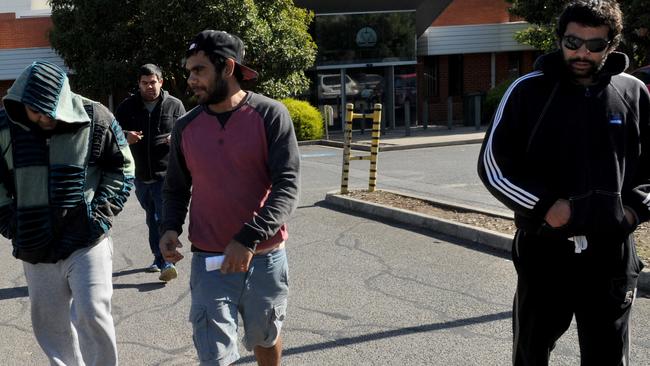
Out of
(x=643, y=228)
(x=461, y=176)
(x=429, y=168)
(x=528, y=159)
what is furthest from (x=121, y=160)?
(x=429, y=168)

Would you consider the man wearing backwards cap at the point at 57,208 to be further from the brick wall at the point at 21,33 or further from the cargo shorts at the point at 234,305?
the brick wall at the point at 21,33

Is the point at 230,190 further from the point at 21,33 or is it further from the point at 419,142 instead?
the point at 21,33

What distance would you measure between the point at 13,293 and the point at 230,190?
4.02 meters

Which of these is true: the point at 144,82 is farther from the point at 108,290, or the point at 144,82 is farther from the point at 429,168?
the point at 429,168

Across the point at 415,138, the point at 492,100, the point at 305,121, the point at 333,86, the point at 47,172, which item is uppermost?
the point at 47,172

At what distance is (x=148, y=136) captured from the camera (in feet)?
22.9

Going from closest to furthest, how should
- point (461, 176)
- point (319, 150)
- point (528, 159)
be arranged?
point (528, 159)
point (461, 176)
point (319, 150)

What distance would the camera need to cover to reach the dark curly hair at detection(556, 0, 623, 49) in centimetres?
314

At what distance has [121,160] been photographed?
411 centimetres

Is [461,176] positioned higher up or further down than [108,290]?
further down

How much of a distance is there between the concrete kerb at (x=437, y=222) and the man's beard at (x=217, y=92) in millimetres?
3953

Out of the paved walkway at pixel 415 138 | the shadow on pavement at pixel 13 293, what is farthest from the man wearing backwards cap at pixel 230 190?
the paved walkway at pixel 415 138

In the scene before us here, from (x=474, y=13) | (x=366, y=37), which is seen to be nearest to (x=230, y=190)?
(x=366, y=37)

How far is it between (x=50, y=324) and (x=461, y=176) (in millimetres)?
10400
